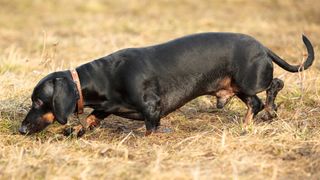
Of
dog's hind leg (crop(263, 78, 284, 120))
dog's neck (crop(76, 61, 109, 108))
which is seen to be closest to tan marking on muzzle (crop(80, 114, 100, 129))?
dog's neck (crop(76, 61, 109, 108))

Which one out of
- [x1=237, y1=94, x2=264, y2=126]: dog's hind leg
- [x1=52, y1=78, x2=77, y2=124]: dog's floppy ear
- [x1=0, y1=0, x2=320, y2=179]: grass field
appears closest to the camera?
[x1=0, y1=0, x2=320, y2=179]: grass field

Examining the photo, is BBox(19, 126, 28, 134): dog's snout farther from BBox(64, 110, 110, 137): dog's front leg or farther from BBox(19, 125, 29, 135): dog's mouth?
BBox(64, 110, 110, 137): dog's front leg

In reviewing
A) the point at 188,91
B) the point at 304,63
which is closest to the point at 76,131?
the point at 188,91

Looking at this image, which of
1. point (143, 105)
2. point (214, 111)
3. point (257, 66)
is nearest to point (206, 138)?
point (143, 105)

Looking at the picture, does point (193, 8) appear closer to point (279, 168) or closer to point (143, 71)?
point (143, 71)

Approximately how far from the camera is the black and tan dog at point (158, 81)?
5.18 metres

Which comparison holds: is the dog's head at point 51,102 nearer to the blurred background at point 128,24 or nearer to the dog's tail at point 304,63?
the dog's tail at point 304,63

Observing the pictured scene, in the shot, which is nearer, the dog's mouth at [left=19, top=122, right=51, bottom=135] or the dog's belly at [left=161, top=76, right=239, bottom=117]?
the dog's mouth at [left=19, top=122, right=51, bottom=135]

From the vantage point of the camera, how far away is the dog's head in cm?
502

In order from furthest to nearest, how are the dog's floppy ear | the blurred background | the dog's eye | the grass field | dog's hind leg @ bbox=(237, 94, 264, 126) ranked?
the blurred background
dog's hind leg @ bbox=(237, 94, 264, 126)
the dog's eye
the dog's floppy ear
the grass field

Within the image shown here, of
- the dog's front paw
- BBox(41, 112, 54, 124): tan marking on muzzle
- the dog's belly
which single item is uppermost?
the dog's belly

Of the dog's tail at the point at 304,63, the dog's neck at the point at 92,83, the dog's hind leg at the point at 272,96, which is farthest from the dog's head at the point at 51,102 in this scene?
the dog's tail at the point at 304,63

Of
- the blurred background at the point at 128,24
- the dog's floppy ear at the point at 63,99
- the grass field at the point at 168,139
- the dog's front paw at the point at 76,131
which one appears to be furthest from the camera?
the blurred background at the point at 128,24

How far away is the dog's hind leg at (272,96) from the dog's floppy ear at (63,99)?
204 cm
